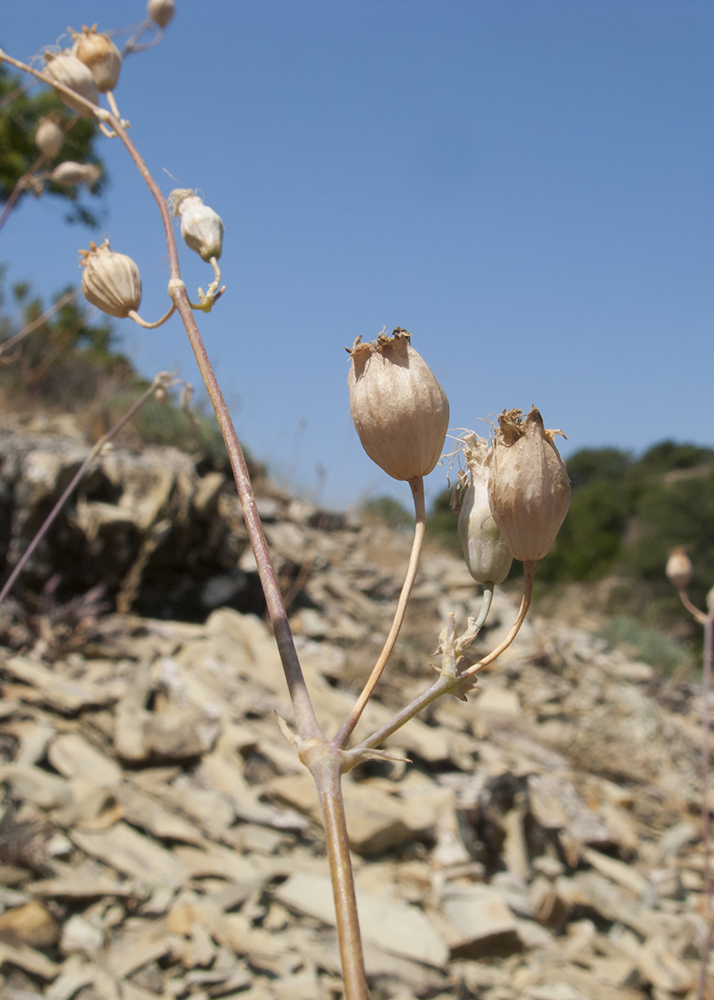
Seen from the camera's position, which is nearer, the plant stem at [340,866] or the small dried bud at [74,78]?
the plant stem at [340,866]

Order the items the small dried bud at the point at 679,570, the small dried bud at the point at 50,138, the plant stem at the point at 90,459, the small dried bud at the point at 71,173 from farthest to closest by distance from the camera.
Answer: the small dried bud at the point at 679,570
the small dried bud at the point at 50,138
the small dried bud at the point at 71,173
the plant stem at the point at 90,459

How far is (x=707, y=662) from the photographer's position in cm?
236

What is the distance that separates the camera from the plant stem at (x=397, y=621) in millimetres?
509

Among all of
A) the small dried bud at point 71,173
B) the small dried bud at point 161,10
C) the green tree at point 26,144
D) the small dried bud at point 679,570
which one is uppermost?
the green tree at point 26,144

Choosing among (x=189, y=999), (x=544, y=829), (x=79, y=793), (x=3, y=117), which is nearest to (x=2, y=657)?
(x=79, y=793)

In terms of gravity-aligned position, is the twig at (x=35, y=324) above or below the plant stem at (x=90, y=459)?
above

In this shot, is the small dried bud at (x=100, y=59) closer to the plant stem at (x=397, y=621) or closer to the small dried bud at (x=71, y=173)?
the small dried bud at (x=71, y=173)

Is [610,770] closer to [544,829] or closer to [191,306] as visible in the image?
[544,829]

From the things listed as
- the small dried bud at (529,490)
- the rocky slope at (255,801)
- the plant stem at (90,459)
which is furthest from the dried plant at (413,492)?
the rocky slope at (255,801)

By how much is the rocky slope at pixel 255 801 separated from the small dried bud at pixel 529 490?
7.02 feet

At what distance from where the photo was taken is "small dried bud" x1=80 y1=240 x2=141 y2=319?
2.63 ft

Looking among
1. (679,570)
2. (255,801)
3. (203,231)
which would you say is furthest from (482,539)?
(255,801)

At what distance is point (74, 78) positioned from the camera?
1009 millimetres

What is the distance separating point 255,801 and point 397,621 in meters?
2.89
